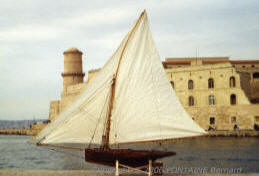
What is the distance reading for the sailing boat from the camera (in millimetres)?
12606

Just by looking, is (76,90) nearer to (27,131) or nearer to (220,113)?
(27,131)

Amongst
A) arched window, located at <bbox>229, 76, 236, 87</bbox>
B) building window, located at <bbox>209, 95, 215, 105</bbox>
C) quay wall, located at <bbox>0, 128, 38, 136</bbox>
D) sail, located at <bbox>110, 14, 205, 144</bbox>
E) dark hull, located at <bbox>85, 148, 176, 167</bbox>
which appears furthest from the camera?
quay wall, located at <bbox>0, 128, 38, 136</bbox>

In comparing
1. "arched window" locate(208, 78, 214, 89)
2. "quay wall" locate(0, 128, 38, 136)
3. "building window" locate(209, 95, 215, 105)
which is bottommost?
"quay wall" locate(0, 128, 38, 136)

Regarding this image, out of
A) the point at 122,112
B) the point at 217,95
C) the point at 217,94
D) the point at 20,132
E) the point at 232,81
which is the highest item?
the point at 232,81

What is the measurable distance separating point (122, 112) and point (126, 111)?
0.16m

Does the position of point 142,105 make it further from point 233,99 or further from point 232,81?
point 233,99

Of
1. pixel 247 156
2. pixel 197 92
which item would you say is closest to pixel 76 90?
pixel 197 92

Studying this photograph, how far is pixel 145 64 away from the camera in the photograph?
1357cm

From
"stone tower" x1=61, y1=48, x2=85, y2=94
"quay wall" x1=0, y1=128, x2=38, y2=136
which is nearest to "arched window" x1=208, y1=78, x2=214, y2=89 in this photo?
"stone tower" x1=61, y1=48, x2=85, y2=94

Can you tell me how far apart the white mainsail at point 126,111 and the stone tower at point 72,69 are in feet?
201

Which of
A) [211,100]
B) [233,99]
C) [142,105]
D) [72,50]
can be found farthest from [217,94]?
[72,50]

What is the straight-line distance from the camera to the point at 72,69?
7369cm

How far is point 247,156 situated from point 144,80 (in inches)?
638

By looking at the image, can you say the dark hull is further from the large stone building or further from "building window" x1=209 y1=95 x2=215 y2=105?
"building window" x1=209 y1=95 x2=215 y2=105
